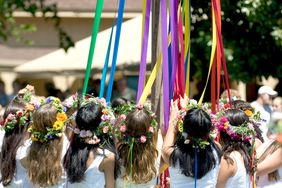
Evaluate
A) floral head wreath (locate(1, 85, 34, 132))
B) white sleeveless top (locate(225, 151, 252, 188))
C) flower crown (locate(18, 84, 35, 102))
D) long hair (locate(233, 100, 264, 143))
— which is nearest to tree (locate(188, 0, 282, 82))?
long hair (locate(233, 100, 264, 143))

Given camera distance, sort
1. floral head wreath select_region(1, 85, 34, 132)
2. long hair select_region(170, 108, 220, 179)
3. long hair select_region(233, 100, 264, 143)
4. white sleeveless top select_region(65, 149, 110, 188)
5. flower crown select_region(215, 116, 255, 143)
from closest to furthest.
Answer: long hair select_region(170, 108, 220, 179) → white sleeveless top select_region(65, 149, 110, 188) → flower crown select_region(215, 116, 255, 143) → floral head wreath select_region(1, 85, 34, 132) → long hair select_region(233, 100, 264, 143)

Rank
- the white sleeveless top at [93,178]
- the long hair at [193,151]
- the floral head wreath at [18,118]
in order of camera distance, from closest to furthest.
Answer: the long hair at [193,151] → the white sleeveless top at [93,178] → the floral head wreath at [18,118]

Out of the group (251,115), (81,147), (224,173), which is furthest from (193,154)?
(251,115)

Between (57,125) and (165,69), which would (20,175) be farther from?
(165,69)

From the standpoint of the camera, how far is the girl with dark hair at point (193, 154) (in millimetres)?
5465

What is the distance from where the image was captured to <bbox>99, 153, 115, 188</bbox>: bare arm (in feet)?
18.6

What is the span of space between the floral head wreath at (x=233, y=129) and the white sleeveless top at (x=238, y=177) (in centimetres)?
12

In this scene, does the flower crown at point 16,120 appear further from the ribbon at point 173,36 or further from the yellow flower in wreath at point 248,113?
the yellow flower in wreath at point 248,113

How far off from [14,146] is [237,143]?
1586mm

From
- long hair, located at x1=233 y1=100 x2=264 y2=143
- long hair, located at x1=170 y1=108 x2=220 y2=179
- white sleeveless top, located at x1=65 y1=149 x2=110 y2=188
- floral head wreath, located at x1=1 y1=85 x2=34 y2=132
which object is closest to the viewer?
long hair, located at x1=170 y1=108 x2=220 y2=179

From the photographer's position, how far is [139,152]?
226 inches

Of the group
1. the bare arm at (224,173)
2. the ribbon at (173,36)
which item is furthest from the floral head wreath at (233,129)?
the ribbon at (173,36)

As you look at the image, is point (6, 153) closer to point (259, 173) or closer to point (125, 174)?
point (125, 174)

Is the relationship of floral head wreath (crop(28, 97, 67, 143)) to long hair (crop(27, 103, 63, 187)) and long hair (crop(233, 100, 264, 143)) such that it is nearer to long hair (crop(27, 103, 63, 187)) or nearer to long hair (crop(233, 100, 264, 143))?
long hair (crop(27, 103, 63, 187))
